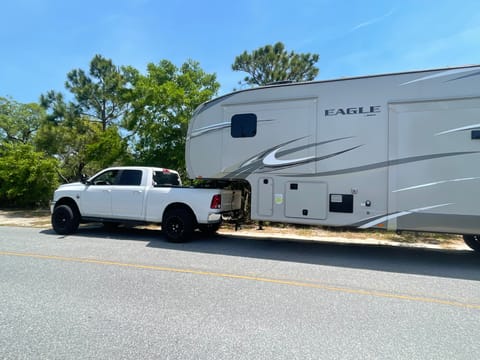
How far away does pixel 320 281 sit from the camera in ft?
17.8

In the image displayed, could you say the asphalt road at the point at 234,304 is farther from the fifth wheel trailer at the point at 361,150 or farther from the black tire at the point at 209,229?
the black tire at the point at 209,229

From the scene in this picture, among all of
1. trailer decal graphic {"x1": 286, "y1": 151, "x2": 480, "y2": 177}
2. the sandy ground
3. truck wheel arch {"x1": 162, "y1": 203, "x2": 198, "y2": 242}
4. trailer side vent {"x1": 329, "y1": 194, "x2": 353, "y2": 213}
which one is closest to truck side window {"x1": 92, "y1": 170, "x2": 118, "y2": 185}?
truck wheel arch {"x1": 162, "y1": 203, "x2": 198, "y2": 242}

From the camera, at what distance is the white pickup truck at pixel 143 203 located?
27.8 ft

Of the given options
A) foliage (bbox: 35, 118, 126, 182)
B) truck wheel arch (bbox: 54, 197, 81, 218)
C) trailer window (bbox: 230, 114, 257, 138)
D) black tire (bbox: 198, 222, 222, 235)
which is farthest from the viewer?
foliage (bbox: 35, 118, 126, 182)

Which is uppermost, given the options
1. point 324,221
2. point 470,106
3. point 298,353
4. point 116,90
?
point 116,90

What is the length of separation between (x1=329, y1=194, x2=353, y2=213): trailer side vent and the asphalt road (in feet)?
3.53

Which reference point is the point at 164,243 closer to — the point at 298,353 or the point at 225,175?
the point at 225,175

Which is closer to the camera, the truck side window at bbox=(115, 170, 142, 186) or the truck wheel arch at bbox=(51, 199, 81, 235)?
the truck side window at bbox=(115, 170, 142, 186)

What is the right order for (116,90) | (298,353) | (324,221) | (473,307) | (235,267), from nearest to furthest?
1. (298,353)
2. (473,307)
3. (235,267)
4. (324,221)
5. (116,90)

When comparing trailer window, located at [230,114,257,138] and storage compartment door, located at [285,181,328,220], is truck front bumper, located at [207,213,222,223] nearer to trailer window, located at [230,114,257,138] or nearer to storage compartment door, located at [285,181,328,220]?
storage compartment door, located at [285,181,328,220]

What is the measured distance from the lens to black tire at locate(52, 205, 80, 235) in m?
9.58

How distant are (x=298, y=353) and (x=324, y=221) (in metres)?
4.55

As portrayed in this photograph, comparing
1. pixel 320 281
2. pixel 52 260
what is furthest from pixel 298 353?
pixel 52 260

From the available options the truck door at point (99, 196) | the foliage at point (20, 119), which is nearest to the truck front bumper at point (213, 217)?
the truck door at point (99, 196)
